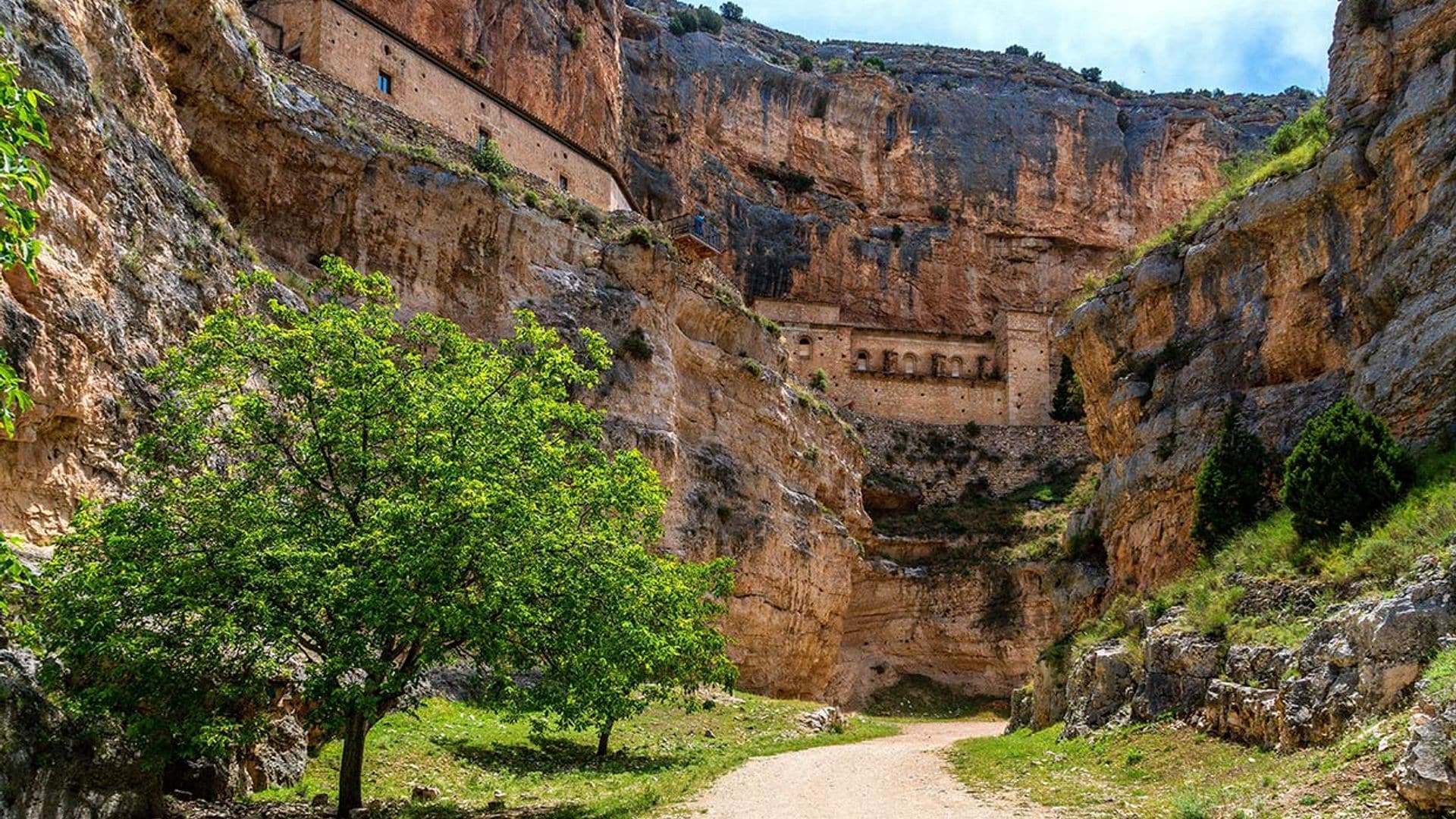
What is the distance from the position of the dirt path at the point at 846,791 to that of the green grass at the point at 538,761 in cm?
Answer: 73

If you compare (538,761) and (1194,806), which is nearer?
(1194,806)

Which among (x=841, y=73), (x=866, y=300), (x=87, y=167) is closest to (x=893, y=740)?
(x=87, y=167)

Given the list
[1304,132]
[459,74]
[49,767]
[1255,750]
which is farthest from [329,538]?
[459,74]

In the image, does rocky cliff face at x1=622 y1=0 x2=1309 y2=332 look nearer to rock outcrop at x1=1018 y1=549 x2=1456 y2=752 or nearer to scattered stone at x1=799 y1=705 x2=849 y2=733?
scattered stone at x1=799 y1=705 x2=849 y2=733

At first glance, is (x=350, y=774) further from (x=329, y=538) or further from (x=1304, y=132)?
(x=1304, y=132)

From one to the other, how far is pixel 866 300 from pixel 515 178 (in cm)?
3847

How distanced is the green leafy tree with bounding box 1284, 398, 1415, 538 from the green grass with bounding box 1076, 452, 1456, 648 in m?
0.34

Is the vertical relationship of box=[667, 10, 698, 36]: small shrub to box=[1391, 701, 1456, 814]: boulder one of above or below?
above

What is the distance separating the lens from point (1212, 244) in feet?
78.9

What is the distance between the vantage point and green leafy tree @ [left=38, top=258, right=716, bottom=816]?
10977 millimetres

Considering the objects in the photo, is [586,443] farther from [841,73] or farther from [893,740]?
[841,73]

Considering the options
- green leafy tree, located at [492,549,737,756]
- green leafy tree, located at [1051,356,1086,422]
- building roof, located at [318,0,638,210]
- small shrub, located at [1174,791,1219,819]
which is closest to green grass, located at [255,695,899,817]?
green leafy tree, located at [492,549,737,756]

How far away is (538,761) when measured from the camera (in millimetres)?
18219

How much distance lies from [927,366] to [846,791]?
5021cm
